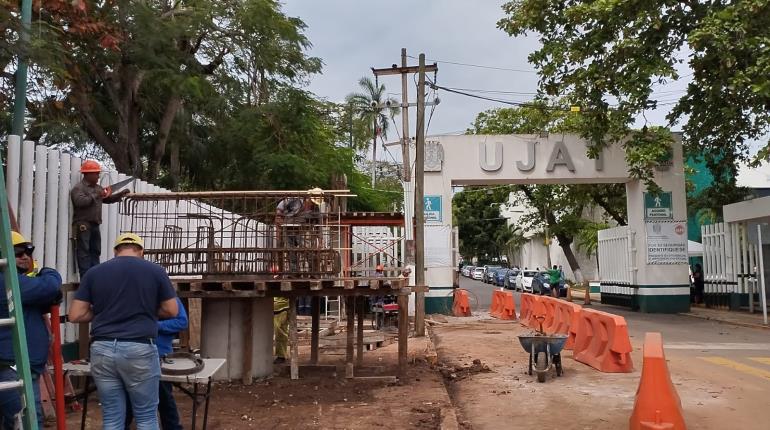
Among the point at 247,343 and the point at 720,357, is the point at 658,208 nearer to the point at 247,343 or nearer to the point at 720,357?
the point at 720,357

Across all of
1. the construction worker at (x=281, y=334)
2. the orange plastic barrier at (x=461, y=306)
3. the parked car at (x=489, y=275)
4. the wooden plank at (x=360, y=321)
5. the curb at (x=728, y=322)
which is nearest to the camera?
the wooden plank at (x=360, y=321)

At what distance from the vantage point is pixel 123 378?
16.1 feet

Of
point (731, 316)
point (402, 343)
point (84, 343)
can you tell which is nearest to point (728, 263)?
point (731, 316)

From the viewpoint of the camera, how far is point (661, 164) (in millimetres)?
22359

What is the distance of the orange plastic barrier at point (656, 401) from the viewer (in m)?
6.47

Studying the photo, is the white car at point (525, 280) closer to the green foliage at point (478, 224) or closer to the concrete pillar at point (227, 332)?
the green foliage at point (478, 224)

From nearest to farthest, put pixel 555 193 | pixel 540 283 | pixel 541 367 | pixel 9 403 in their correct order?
pixel 9 403, pixel 541 367, pixel 540 283, pixel 555 193

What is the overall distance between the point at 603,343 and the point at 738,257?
13503 mm

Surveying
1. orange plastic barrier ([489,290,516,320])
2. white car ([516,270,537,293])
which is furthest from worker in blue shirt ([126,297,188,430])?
white car ([516,270,537,293])

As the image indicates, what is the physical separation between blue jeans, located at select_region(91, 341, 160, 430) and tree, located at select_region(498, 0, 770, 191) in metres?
14.9

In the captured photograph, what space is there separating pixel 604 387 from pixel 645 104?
11441 mm

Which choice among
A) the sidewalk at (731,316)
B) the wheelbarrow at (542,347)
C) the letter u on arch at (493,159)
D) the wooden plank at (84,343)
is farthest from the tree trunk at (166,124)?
the sidewalk at (731,316)

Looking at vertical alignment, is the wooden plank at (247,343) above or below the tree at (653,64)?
below

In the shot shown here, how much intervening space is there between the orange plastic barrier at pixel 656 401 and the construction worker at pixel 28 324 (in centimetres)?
497
